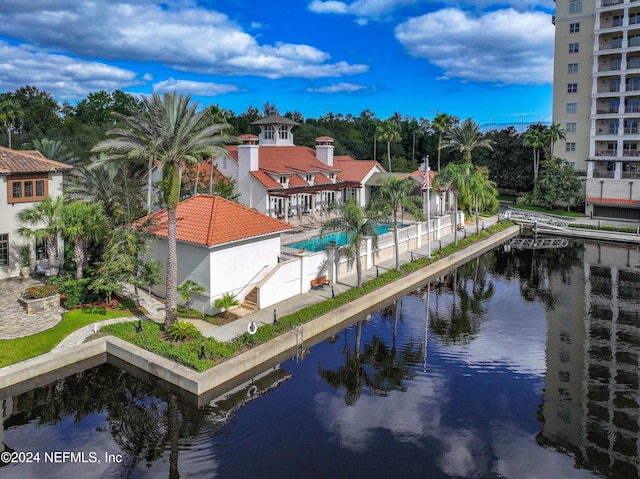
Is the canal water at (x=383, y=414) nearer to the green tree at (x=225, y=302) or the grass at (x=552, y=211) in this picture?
the green tree at (x=225, y=302)

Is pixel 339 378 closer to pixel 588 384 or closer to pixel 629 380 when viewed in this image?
pixel 588 384

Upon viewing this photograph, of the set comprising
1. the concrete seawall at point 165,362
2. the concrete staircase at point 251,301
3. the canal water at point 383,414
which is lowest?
the canal water at point 383,414

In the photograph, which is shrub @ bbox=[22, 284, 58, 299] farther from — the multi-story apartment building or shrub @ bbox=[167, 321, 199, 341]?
the multi-story apartment building

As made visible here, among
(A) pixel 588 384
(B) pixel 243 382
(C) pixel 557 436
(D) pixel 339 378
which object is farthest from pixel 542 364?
(B) pixel 243 382

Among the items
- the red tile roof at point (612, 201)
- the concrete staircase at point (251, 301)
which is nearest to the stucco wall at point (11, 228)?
the concrete staircase at point (251, 301)

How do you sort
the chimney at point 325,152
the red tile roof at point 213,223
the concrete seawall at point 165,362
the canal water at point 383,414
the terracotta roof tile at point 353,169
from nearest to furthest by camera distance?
the canal water at point 383,414, the concrete seawall at point 165,362, the red tile roof at point 213,223, the chimney at point 325,152, the terracotta roof tile at point 353,169
